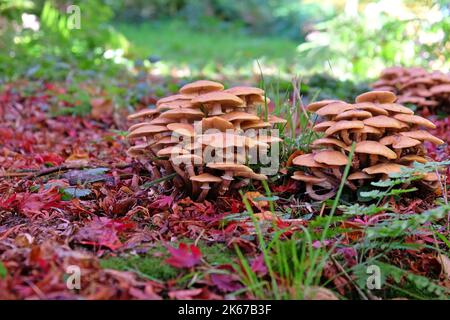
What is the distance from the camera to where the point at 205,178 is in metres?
2.69

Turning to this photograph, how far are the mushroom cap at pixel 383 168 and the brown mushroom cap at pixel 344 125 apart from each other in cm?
26

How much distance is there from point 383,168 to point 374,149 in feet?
0.45

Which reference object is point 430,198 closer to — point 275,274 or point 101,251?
point 275,274

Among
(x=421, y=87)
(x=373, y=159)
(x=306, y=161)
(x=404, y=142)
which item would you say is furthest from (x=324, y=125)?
(x=421, y=87)

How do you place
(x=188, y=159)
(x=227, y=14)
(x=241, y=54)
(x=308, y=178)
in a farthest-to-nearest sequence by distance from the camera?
(x=227, y=14) < (x=241, y=54) < (x=308, y=178) < (x=188, y=159)

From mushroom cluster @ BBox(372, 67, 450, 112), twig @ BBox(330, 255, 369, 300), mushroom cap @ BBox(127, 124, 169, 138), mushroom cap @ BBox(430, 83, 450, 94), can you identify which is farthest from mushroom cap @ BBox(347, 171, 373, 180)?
mushroom cap @ BBox(430, 83, 450, 94)

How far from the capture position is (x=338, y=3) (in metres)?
14.0

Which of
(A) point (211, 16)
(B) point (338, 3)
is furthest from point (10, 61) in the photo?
(A) point (211, 16)

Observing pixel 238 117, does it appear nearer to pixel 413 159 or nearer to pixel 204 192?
pixel 204 192

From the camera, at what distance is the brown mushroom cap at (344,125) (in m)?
2.71

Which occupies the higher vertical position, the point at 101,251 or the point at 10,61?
the point at 10,61

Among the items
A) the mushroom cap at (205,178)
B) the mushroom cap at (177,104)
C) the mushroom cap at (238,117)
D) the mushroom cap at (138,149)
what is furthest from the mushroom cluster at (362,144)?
the mushroom cap at (138,149)

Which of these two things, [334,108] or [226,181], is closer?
[226,181]
